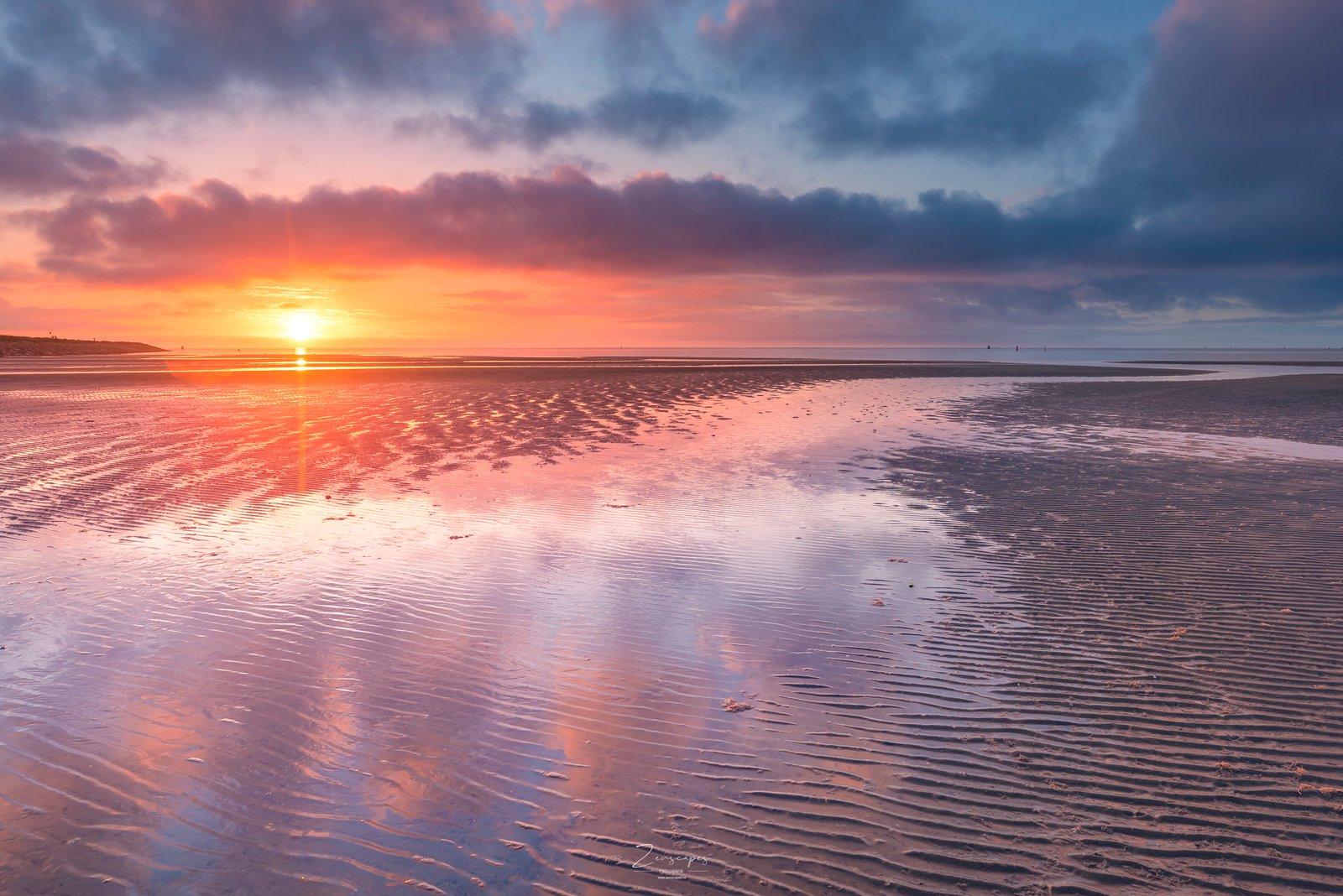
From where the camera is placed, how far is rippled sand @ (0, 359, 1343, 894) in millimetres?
4012

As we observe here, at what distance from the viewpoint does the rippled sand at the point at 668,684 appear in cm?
401

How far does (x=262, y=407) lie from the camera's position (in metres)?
27.3

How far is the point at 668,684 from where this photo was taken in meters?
6.04

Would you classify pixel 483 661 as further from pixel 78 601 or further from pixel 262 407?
pixel 262 407

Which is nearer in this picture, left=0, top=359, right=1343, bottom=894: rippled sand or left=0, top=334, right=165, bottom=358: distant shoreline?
left=0, top=359, right=1343, bottom=894: rippled sand

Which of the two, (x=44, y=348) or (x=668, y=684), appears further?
(x=44, y=348)

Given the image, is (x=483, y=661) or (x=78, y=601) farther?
(x=78, y=601)

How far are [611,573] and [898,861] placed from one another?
538 centimetres

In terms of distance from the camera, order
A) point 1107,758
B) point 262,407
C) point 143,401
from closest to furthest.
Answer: point 1107,758, point 262,407, point 143,401

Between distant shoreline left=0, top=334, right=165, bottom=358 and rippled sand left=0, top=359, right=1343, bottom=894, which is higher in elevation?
distant shoreline left=0, top=334, right=165, bottom=358

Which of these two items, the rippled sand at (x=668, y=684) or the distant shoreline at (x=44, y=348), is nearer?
the rippled sand at (x=668, y=684)

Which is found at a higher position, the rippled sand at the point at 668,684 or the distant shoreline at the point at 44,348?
the distant shoreline at the point at 44,348

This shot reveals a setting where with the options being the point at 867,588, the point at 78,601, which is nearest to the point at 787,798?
the point at 867,588

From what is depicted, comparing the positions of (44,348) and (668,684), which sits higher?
(44,348)
